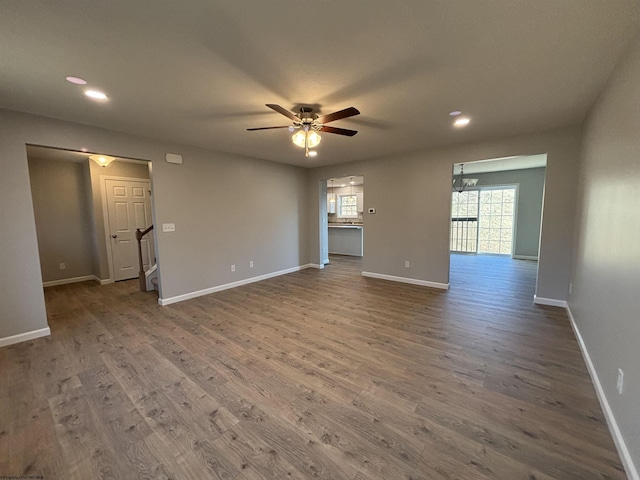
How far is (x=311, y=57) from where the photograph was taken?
6.03 feet

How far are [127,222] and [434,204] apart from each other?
6.19 meters

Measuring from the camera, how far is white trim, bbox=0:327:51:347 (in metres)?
2.76

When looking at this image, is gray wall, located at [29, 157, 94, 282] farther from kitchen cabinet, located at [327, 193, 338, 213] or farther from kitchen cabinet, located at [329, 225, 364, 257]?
kitchen cabinet, located at [327, 193, 338, 213]

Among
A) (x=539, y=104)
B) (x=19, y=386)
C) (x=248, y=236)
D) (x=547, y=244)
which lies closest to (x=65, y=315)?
(x=19, y=386)

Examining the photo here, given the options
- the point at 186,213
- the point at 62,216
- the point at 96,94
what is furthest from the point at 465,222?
the point at 62,216

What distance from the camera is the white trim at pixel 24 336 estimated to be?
2.76m

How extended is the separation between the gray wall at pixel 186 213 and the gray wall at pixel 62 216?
8.39 feet

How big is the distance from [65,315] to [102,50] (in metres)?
3.61

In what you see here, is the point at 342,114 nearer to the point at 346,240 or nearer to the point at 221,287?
the point at 221,287

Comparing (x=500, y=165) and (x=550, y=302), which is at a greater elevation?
(x=500, y=165)

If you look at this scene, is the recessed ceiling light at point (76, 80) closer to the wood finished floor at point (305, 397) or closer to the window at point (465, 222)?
the wood finished floor at point (305, 397)

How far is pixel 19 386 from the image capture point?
2090mm

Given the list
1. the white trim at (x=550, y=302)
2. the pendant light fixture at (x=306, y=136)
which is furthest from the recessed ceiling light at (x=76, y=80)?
the white trim at (x=550, y=302)

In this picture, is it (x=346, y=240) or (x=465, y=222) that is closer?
(x=346, y=240)
